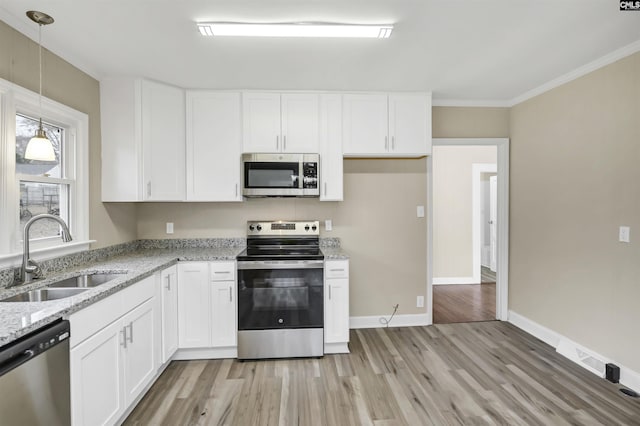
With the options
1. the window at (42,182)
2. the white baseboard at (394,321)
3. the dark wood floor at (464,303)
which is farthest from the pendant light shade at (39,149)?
the dark wood floor at (464,303)

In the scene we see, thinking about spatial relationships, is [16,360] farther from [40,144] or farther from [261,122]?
[261,122]

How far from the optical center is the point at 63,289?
189 centimetres

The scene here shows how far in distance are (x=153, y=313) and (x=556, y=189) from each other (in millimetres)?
3765

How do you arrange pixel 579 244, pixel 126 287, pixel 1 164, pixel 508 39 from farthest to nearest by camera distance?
pixel 579 244, pixel 508 39, pixel 126 287, pixel 1 164

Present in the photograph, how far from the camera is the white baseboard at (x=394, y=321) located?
11.4 feet

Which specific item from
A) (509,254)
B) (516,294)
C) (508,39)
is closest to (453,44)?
(508,39)

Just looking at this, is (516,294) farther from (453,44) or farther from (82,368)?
(82,368)

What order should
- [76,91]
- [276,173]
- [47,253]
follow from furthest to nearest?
[276,173]
[76,91]
[47,253]

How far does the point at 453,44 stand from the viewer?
7.25 feet

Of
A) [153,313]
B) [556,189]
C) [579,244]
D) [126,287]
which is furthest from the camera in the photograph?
[556,189]

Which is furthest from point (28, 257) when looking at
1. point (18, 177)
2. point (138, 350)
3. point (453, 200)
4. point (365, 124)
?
point (453, 200)

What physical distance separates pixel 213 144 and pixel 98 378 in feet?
6.95

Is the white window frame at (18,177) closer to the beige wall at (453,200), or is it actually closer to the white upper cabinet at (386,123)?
the white upper cabinet at (386,123)

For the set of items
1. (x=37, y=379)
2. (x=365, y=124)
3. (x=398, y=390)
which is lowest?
(x=398, y=390)
